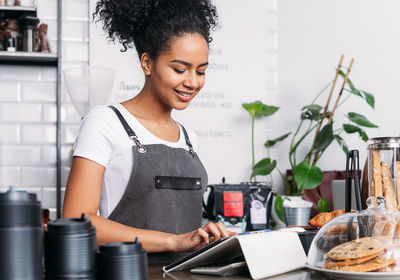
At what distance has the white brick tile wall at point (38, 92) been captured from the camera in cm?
328

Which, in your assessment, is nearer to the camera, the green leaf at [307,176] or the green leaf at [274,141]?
the green leaf at [307,176]

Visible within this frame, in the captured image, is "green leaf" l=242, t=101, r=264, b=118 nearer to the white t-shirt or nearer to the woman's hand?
the white t-shirt

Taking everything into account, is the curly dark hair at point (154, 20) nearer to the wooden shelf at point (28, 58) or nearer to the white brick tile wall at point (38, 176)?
the wooden shelf at point (28, 58)

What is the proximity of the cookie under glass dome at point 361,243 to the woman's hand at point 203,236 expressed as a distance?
0.20m

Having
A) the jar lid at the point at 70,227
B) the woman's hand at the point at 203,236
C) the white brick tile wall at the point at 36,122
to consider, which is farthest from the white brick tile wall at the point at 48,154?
the jar lid at the point at 70,227

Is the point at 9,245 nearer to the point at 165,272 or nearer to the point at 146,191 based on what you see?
the point at 165,272

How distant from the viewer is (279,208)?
2.93 metres

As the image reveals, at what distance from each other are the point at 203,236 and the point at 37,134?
7.54 feet

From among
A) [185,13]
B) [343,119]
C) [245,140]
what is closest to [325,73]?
[343,119]

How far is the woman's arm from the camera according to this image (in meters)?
1.23

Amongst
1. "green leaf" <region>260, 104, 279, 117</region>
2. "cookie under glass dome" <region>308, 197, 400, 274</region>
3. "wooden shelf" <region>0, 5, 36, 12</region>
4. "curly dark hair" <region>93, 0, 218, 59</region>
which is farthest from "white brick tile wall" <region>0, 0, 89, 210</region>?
"cookie under glass dome" <region>308, 197, 400, 274</region>

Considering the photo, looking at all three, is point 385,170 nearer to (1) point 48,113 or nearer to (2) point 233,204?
(2) point 233,204

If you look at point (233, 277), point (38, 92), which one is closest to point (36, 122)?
point (38, 92)

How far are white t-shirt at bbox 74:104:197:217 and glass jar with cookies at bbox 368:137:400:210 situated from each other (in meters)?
0.66
